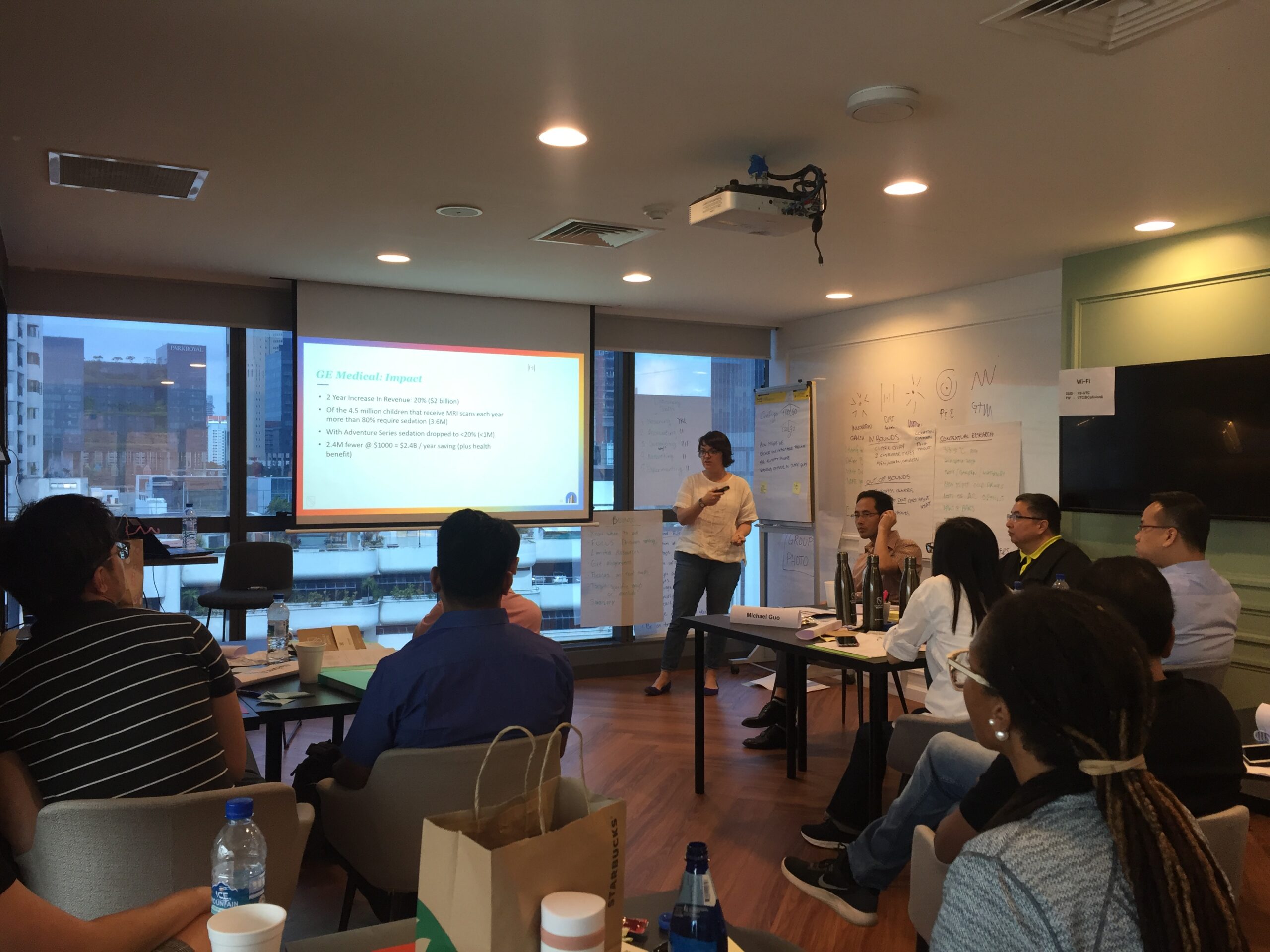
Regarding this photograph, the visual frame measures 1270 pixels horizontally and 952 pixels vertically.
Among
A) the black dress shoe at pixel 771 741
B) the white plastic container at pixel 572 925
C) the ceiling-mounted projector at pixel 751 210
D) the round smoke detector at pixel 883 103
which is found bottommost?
the black dress shoe at pixel 771 741

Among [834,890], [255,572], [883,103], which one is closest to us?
[883,103]

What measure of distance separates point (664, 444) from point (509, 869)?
19.9 feet

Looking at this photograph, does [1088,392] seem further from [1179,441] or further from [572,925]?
[572,925]

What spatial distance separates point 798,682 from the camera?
4.40m

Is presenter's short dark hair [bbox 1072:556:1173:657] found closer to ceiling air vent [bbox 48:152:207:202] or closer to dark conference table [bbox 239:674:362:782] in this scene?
dark conference table [bbox 239:674:362:782]

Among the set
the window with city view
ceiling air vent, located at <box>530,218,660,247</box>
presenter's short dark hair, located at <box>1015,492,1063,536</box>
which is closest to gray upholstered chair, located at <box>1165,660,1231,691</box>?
presenter's short dark hair, located at <box>1015,492,1063,536</box>

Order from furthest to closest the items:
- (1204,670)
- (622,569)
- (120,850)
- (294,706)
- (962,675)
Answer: (622,569) → (1204,670) → (294,706) → (120,850) → (962,675)

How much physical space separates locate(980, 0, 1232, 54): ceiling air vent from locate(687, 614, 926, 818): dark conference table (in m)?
1.92

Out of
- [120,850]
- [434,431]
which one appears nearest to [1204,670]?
[120,850]

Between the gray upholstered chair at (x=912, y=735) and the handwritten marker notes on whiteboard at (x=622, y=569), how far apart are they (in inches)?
135

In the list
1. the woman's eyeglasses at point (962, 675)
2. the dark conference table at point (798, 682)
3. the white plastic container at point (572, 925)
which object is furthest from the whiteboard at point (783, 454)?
the white plastic container at point (572, 925)

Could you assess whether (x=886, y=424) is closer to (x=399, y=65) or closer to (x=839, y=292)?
(x=839, y=292)

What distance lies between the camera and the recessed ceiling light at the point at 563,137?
3051 mm

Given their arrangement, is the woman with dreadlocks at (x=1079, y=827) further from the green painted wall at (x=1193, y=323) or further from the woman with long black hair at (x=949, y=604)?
the green painted wall at (x=1193, y=323)
